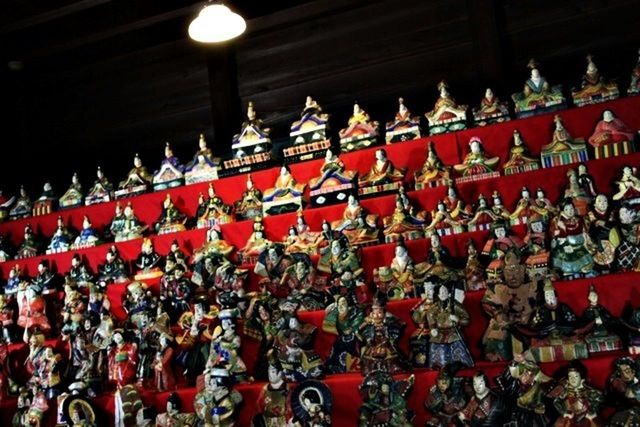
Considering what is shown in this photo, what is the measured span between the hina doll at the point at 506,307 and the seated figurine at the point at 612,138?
4.77ft

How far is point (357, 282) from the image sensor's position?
5.21m

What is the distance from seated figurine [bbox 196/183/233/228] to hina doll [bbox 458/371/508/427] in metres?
2.91

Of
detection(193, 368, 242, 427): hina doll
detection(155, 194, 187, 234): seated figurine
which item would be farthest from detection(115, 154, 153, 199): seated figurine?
detection(193, 368, 242, 427): hina doll

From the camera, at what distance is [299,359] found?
478 cm

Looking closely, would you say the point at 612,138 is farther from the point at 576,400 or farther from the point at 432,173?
the point at 576,400

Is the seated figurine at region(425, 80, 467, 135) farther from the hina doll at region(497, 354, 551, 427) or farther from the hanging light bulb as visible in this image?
the hina doll at region(497, 354, 551, 427)

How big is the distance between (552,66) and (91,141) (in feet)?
16.5

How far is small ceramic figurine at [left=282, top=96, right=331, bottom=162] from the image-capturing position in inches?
262

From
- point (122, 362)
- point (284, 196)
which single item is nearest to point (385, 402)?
point (122, 362)

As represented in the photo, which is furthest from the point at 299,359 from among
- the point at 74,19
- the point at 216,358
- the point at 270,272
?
the point at 74,19

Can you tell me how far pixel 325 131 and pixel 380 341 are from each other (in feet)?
8.29

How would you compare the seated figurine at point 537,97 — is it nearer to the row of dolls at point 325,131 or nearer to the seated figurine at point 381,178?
the row of dolls at point 325,131

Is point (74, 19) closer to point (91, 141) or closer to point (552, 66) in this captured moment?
point (91, 141)

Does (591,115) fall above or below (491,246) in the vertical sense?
above
